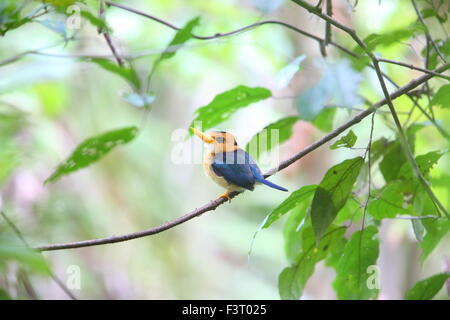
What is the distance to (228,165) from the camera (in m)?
2.44

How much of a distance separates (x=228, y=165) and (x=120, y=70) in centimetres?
73

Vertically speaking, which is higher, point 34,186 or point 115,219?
point 34,186

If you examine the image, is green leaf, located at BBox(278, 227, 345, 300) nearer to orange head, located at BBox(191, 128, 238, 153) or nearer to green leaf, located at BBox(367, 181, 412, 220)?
green leaf, located at BBox(367, 181, 412, 220)

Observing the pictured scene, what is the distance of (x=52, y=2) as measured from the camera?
161cm

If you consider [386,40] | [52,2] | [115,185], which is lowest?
[115,185]

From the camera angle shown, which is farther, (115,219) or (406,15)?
(115,219)

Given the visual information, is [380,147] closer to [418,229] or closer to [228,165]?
[418,229]

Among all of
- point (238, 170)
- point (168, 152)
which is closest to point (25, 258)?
point (238, 170)

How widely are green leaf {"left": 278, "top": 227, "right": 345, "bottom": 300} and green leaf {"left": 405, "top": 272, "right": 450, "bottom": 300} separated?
27 centimetres

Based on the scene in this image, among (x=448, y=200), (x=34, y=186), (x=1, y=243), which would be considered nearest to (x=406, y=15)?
(x=448, y=200)

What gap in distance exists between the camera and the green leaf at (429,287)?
1.58 meters

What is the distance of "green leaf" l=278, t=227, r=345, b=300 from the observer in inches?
67.1

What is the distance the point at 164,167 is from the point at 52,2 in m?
4.51
